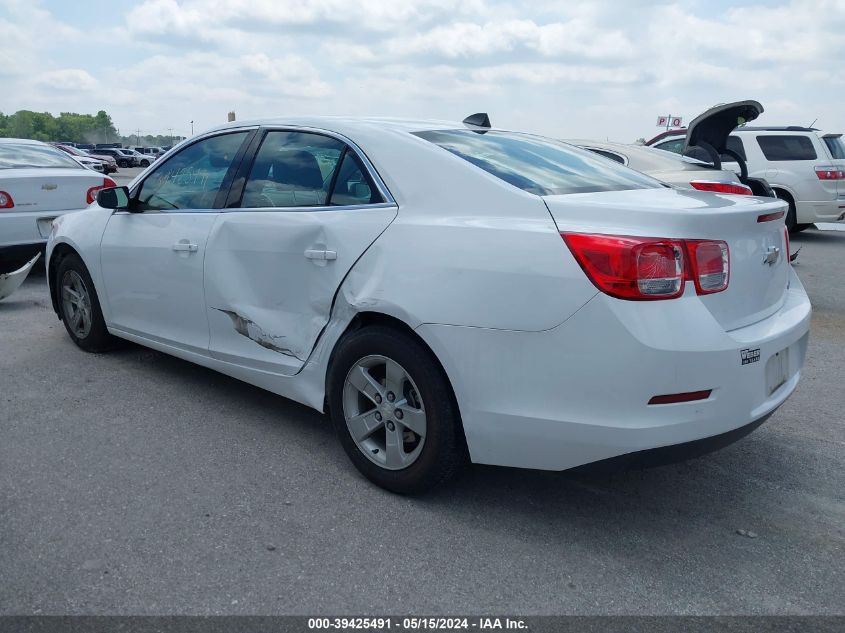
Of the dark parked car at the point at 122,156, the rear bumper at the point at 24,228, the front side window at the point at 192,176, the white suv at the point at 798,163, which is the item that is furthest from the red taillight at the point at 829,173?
the dark parked car at the point at 122,156

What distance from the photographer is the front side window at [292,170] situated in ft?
12.5

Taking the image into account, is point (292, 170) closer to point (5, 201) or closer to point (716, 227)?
point (716, 227)

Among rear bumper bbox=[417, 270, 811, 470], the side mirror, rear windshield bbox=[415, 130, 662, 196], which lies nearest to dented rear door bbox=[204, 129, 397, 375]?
rear windshield bbox=[415, 130, 662, 196]

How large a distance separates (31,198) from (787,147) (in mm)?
10925

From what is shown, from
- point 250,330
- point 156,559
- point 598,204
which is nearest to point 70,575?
point 156,559

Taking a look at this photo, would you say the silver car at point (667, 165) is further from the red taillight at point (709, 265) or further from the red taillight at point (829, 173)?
the red taillight at point (829, 173)

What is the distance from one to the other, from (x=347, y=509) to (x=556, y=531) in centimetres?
82

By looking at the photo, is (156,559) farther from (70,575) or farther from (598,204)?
(598,204)

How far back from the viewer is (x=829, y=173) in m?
12.8

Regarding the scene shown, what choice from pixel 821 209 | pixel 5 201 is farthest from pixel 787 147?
pixel 5 201

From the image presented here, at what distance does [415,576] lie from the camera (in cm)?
280

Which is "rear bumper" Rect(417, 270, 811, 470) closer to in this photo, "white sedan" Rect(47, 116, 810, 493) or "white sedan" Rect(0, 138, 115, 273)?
"white sedan" Rect(47, 116, 810, 493)

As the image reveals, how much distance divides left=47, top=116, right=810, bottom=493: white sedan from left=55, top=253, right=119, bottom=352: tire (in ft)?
3.70

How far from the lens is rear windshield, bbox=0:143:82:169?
8445 mm
